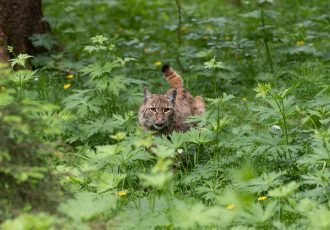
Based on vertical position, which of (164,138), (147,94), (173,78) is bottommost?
(173,78)

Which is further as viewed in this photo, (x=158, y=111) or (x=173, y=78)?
(x=173, y=78)

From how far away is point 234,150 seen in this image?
663cm

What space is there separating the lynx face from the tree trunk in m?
2.60

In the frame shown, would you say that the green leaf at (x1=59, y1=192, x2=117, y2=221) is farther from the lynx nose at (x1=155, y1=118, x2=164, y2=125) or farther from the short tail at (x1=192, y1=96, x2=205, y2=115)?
the short tail at (x1=192, y1=96, x2=205, y2=115)

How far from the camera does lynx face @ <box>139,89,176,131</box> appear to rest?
6.85 m

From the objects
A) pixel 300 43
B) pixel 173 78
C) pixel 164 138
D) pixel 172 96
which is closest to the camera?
pixel 164 138

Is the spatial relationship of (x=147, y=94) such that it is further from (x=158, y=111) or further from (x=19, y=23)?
(x=19, y=23)

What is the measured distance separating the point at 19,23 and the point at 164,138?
410 centimetres

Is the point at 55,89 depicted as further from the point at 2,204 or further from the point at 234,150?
the point at 2,204

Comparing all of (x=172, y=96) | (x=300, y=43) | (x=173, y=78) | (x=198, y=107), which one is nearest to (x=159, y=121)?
(x=172, y=96)

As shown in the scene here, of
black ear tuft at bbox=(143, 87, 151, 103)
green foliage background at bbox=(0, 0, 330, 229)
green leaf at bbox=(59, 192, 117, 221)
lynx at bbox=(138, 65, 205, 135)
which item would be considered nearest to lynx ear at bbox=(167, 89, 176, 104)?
lynx at bbox=(138, 65, 205, 135)

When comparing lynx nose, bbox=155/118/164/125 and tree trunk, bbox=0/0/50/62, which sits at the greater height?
tree trunk, bbox=0/0/50/62

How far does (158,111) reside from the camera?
22.5 ft

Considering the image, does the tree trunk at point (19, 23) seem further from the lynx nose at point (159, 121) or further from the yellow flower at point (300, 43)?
the yellow flower at point (300, 43)
